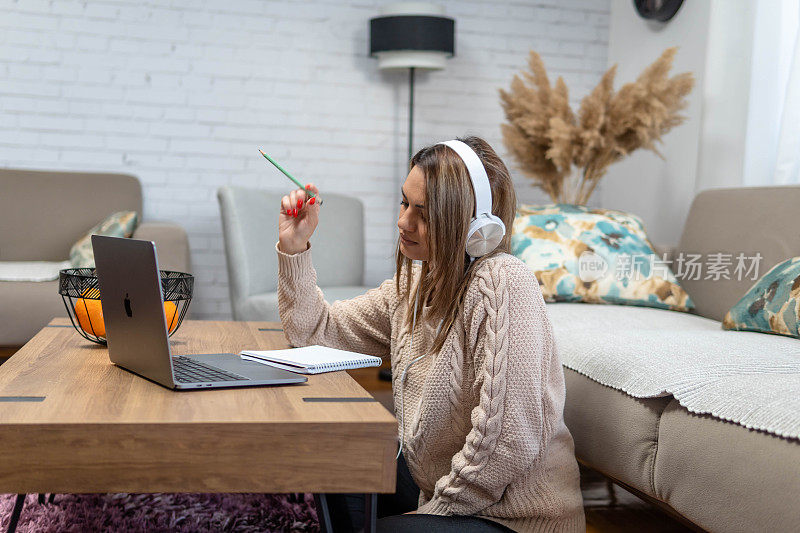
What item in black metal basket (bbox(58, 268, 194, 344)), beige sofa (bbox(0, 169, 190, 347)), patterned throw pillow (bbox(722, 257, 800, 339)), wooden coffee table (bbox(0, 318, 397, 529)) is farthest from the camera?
beige sofa (bbox(0, 169, 190, 347))

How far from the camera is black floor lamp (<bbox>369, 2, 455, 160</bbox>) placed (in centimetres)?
321

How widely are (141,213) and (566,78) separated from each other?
2.14 meters

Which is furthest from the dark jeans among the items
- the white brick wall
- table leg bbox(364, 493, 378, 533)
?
the white brick wall

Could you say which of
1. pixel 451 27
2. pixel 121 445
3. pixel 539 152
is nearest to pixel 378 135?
pixel 451 27

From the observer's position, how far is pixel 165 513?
5.18 ft

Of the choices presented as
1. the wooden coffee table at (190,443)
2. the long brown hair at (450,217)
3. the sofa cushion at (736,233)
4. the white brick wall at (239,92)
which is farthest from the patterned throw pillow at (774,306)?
the white brick wall at (239,92)

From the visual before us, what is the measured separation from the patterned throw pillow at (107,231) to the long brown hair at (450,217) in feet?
6.43

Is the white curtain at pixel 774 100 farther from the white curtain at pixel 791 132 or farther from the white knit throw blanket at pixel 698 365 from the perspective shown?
the white knit throw blanket at pixel 698 365

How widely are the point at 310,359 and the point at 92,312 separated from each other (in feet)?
1.33

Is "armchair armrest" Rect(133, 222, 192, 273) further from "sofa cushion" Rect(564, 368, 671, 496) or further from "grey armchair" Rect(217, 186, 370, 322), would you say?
"sofa cushion" Rect(564, 368, 671, 496)

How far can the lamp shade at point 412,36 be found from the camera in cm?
321

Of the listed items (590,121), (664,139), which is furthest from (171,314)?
(664,139)

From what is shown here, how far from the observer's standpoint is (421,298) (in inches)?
49.5

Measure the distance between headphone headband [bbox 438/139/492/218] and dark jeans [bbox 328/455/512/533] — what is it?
17.5 inches
